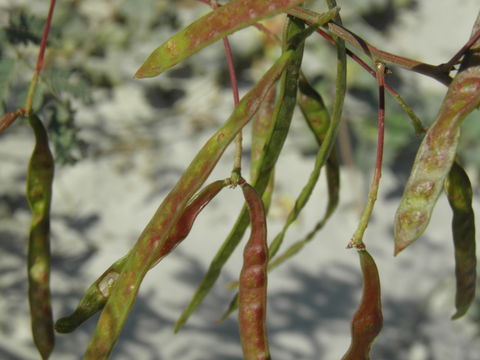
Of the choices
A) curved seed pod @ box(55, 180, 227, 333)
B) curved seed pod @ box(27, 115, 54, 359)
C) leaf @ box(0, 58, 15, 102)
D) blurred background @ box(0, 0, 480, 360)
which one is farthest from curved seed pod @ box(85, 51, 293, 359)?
blurred background @ box(0, 0, 480, 360)

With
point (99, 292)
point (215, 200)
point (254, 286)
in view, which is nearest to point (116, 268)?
point (99, 292)

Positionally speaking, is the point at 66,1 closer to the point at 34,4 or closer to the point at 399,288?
the point at 34,4

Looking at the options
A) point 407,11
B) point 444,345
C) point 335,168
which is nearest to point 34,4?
point 407,11

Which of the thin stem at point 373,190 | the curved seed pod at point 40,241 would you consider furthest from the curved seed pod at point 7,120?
the thin stem at point 373,190

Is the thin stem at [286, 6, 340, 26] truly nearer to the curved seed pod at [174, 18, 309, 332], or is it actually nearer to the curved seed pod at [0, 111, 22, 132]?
the curved seed pod at [174, 18, 309, 332]

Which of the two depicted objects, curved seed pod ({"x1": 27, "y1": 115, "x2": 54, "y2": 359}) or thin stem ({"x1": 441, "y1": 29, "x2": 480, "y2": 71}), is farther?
curved seed pod ({"x1": 27, "y1": 115, "x2": 54, "y2": 359})

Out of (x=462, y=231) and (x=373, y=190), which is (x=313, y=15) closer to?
(x=373, y=190)
